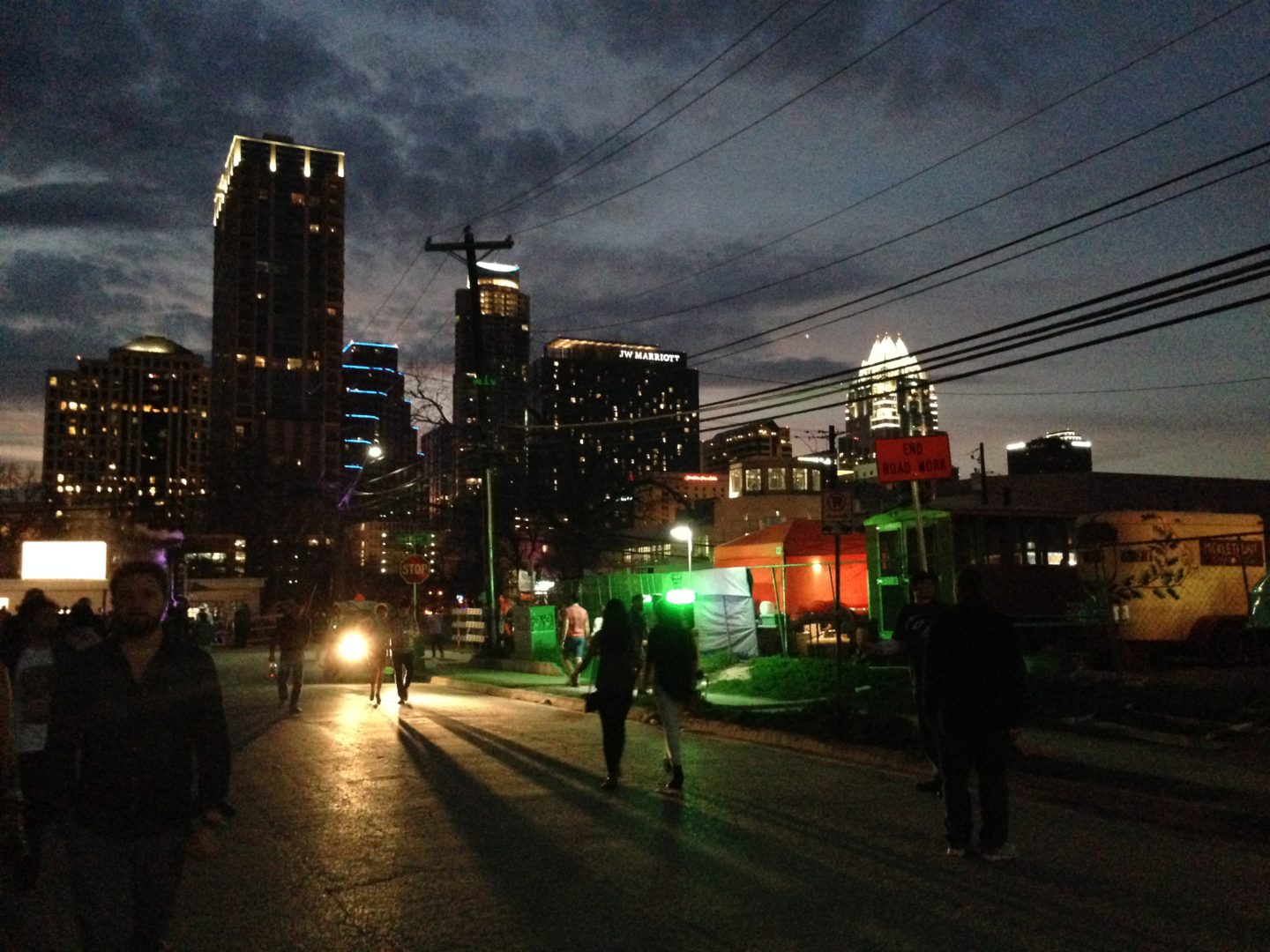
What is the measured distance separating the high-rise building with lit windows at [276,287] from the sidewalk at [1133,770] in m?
156

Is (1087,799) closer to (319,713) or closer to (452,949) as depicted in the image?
(452,949)

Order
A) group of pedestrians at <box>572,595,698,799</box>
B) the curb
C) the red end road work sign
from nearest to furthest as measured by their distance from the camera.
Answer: the curb, group of pedestrians at <box>572,595,698,799</box>, the red end road work sign

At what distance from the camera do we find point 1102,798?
31.8 feet

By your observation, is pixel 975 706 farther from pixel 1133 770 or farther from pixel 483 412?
pixel 483 412

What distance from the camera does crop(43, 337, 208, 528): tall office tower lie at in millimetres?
106000

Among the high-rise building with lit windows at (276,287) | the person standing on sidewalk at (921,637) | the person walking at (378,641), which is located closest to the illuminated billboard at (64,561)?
the person walking at (378,641)

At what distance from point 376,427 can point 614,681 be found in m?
117

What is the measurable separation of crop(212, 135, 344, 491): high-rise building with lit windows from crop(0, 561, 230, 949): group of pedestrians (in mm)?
163385

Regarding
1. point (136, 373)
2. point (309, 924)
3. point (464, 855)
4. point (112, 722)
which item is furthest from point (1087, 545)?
point (136, 373)

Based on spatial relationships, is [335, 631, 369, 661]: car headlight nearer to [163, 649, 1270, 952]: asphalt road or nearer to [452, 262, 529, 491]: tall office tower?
[452, 262, 529, 491]: tall office tower

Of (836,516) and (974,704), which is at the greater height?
(836,516)

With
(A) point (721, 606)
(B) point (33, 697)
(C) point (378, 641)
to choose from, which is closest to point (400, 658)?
(C) point (378, 641)

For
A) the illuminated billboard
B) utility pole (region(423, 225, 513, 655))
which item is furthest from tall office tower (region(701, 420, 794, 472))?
utility pole (region(423, 225, 513, 655))

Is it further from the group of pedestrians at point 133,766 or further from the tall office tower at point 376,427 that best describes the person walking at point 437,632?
the group of pedestrians at point 133,766
